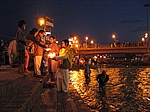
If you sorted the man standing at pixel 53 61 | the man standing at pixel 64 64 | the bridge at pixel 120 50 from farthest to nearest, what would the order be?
the bridge at pixel 120 50
the man standing at pixel 53 61
the man standing at pixel 64 64

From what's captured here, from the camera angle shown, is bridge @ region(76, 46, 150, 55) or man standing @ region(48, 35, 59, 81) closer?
man standing @ region(48, 35, 59, 81)

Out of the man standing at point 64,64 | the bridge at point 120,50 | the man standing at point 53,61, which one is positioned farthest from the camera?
the bridge at point 120,50

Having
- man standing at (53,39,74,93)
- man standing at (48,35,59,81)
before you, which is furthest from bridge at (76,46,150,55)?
man standing at (53,39,74,93)

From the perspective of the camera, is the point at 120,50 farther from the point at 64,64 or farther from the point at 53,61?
the point at 64,64

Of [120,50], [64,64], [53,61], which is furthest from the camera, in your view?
[120,50]

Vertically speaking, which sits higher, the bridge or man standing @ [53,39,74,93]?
the bridge

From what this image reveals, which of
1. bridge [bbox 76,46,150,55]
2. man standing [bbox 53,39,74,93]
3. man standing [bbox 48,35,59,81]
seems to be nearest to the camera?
man standing [bbox 53,39,74,93]

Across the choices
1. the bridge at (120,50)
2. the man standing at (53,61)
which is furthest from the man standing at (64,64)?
the bridge at (120,50)

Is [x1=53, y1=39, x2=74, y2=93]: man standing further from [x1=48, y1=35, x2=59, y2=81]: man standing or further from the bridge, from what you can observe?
the bridge

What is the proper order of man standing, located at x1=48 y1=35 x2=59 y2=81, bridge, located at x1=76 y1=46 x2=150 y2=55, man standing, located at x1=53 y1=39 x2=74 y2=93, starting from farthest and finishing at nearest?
bridge, located at x1=76 y1=46 x2=150 y2=55
man standing, located at x1=48 y1=35 x2=59 y2=81
man standing, located at x1=53 y1=39 x2=74 y2=93

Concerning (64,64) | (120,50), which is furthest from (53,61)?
(120,50)

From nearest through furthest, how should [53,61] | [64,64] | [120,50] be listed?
[64,64] < [53,61] < [120,50]

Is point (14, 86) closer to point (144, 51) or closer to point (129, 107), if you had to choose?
point (129, 107)

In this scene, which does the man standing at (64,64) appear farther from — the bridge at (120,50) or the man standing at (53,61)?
the bridge at (120,50)
